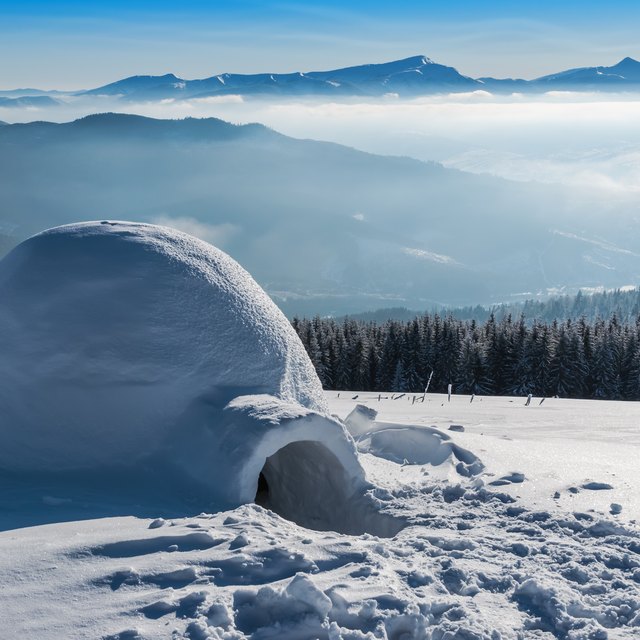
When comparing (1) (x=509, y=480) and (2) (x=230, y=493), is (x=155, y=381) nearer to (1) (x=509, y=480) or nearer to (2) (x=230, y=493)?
(2) (x=230, y=493)

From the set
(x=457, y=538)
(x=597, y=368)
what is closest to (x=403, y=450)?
(x=457, y=538)

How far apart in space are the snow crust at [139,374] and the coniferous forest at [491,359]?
4040cm

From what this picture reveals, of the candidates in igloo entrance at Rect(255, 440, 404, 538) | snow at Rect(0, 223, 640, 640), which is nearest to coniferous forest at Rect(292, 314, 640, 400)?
snow at Rect(0, 223, 640, 640)

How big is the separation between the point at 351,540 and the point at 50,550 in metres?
2.85

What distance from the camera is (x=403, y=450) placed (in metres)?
11.8

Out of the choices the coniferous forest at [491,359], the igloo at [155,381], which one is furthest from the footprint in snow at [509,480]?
the coniferous forest at [491,359]

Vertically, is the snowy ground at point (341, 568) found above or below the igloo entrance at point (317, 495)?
above

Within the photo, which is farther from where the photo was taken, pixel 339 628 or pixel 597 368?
pixel 597 368

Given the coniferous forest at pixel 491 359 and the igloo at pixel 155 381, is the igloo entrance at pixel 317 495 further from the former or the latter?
the coniferous forest at pixel 491 359

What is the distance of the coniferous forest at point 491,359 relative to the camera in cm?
4772

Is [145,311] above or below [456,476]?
above

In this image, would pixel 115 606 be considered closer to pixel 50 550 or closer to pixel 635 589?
pixel 50 550

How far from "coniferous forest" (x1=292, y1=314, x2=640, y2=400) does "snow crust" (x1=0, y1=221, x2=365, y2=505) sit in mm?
40398

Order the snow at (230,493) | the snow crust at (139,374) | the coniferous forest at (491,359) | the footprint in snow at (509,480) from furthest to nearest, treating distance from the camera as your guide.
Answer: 1. the coniferous forest at (491,359)
2. the footprint in snow at (509,480)
3. the snow crust at (139,374)
4. the snow at (230,493)
